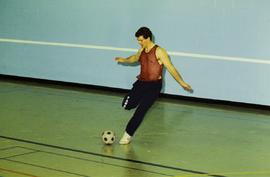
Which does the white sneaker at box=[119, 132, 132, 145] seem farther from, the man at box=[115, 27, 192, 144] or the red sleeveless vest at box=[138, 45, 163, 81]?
the red sleeveless vest at box=[138, 45, 163, 81]

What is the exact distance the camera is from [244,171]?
7.16m

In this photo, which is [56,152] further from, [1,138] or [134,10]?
[134,10]

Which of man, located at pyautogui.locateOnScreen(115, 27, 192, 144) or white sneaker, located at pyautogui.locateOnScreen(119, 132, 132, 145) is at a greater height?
man, located at pyautogui.locateOnScreen(115, 27, 192, 144)

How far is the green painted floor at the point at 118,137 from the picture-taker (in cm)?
714

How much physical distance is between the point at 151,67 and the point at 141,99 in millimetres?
472

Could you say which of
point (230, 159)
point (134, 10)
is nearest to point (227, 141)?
point (230, 159)

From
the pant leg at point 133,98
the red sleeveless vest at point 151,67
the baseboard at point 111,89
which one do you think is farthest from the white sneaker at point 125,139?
the baseboard at point 111,89

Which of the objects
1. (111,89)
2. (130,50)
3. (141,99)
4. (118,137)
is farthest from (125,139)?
(111,89)

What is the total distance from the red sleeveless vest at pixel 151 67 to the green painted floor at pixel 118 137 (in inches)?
38.3

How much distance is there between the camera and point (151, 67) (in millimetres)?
8328

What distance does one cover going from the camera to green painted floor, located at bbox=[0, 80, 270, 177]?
7.14 meters

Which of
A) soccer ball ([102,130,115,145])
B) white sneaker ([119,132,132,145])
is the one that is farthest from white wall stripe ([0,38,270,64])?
soccer ball ([102,130,115,145])

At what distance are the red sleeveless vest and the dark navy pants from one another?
7 centimetres

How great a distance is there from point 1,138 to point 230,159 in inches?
129
